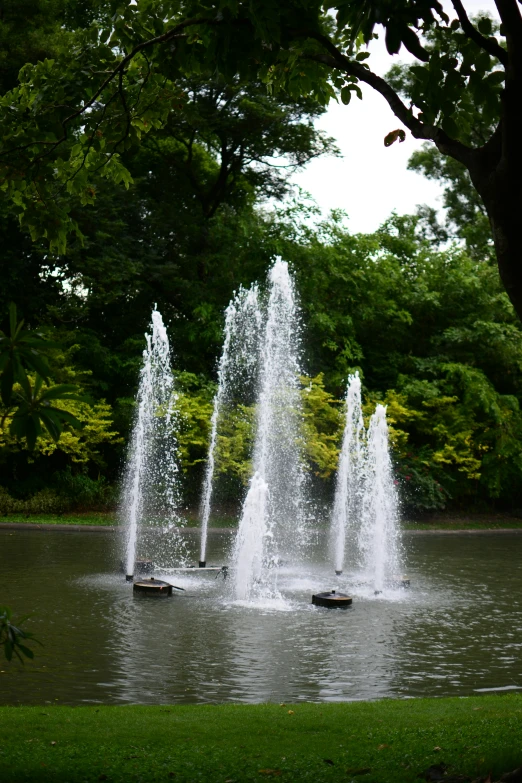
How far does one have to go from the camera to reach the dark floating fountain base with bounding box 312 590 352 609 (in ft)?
42.4

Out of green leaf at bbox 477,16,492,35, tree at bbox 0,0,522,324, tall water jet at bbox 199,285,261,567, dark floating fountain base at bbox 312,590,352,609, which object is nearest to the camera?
tree at bbox 0,0,522,324

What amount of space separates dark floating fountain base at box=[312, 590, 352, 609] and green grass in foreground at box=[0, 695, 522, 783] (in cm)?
588

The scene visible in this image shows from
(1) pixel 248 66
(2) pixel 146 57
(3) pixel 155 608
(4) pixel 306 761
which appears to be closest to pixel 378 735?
(4) pixel 306 761

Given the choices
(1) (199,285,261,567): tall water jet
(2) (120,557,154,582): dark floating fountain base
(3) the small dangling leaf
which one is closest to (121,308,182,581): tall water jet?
(1) (199,285,261,567): tall water jet

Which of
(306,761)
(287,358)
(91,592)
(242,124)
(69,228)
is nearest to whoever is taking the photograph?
(306,761)

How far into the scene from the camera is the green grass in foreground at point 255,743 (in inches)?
202

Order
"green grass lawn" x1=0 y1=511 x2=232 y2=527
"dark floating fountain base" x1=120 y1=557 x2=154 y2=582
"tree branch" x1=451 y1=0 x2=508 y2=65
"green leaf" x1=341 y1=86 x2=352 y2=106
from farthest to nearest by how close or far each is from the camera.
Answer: "green grass lawn" x1=0 y1=511 x2=232 y2=527 < "dark floating fountain base" x1=120 y1=557 x2=154 y2=582 < "green leaf" x1=341 y1=86 x2=352 y2=106 < "tree branch" x1=451 y1=0 x2=508 y2=65

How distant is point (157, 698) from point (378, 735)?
8.90ft

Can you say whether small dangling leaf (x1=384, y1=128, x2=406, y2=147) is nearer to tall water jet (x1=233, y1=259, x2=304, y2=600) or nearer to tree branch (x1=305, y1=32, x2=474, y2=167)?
tree branch (x1=305, y1=32, x2=474, y2=167)

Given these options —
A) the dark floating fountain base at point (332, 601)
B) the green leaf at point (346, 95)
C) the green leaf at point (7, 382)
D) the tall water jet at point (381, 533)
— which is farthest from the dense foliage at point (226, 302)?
the green leaf at point (7, 382)

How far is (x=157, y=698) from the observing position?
798cm

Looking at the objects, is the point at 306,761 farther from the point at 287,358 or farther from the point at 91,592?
the point at 287,358

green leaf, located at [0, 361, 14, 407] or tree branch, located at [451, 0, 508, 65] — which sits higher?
tree branch, located at [451, 0, 508, 65]

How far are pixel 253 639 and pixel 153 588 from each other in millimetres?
3000
